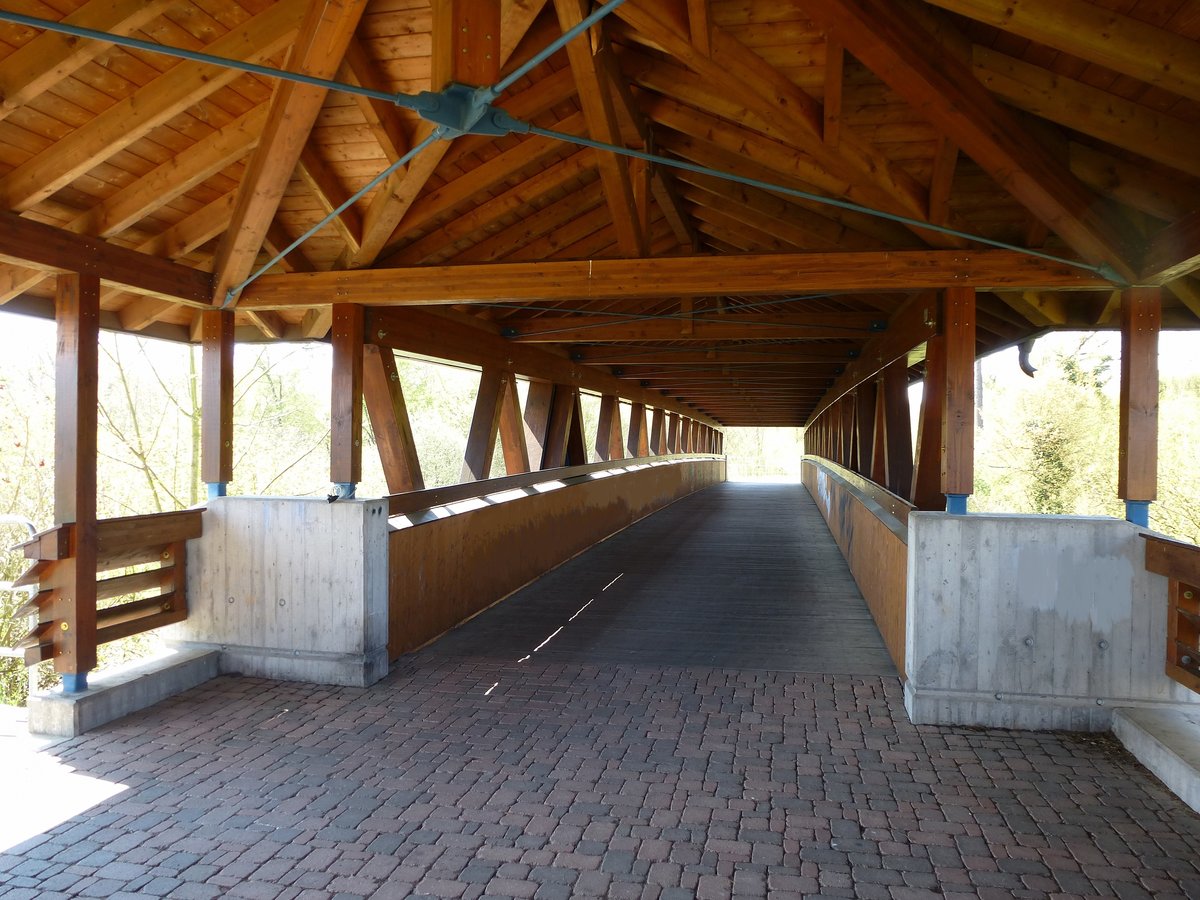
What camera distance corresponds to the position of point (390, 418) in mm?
6551

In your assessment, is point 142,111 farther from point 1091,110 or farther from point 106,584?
point 1091,110

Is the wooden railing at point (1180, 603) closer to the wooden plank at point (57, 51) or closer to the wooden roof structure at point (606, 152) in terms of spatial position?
the wooden roof structure at point (606, 152)

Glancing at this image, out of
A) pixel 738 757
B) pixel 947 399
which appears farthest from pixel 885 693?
pixel 947 399

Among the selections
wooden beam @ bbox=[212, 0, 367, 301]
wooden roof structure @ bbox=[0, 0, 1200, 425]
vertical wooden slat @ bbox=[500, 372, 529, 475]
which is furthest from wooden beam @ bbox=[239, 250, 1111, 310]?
vertical wooden slat @ bbox=[500, 372, 529, 475]

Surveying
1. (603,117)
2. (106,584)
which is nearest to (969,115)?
(603,117)

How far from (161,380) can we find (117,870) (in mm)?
14261

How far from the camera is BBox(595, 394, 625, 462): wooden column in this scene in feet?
45.9

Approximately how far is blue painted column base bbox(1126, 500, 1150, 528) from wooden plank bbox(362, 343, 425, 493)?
492 cm

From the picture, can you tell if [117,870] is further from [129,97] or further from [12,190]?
[129,97]

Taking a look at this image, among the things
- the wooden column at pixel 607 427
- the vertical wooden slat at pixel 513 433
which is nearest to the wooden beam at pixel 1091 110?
the vertical wooden slat at pixel 513 433

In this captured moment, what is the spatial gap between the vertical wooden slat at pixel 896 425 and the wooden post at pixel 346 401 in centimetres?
508

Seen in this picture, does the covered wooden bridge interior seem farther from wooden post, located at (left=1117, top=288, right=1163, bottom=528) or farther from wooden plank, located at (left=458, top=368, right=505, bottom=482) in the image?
wooden plank, located at (left=458, top=368, right=505, bottom=482)

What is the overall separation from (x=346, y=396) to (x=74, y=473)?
1.72m

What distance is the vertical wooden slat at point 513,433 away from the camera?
8.72 metres
